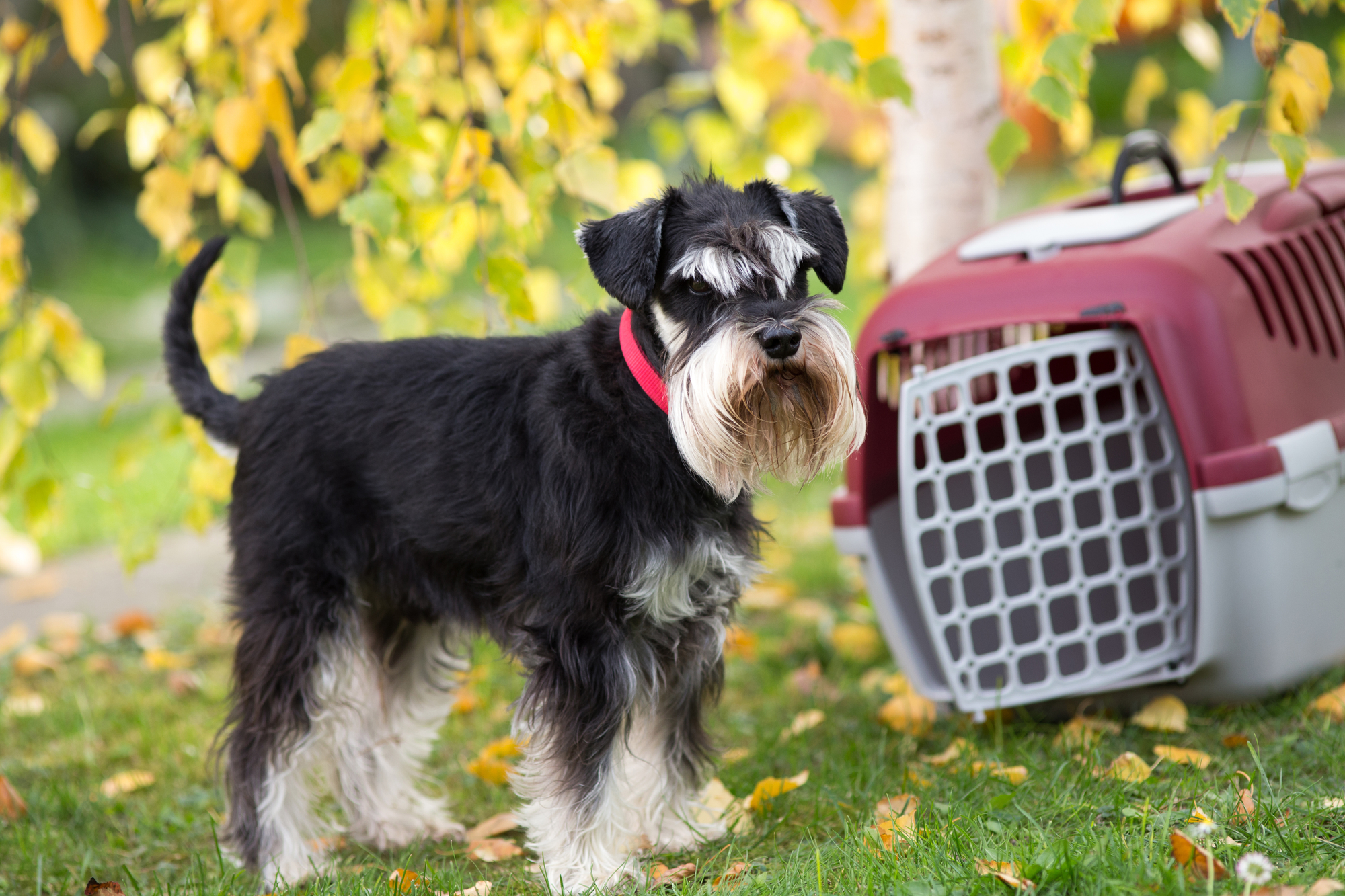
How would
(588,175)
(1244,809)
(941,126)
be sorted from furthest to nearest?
(941,126) < (588,175) < (1244,809)

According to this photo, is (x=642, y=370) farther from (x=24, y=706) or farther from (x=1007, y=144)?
(x=24, y=706)

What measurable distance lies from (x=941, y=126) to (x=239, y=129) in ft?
7.70

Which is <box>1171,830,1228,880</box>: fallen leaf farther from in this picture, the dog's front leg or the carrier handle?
the carrier handle

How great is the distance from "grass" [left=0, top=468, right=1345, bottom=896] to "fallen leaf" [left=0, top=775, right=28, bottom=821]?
3 centimetres

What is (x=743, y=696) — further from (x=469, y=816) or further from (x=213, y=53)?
(x=213, y=53)

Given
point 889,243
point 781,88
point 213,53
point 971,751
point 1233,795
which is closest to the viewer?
point 1233,795

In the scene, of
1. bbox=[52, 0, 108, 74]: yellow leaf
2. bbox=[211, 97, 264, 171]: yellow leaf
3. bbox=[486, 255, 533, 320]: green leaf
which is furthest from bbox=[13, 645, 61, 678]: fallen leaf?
bbox=[486, 255, 533, 320]: green leaf

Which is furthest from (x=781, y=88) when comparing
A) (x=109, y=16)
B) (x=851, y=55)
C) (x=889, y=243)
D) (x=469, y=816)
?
(x=109, y=16)

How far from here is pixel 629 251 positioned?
99.3 inches

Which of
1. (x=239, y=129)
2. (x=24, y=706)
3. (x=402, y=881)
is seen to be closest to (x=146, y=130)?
(x=239, y=129)

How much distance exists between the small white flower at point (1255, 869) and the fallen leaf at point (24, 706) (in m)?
3.85

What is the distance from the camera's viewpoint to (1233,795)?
2.50 metres

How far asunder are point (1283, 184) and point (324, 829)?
3.28 metres

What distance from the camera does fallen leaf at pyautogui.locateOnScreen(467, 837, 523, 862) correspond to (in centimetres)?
294
